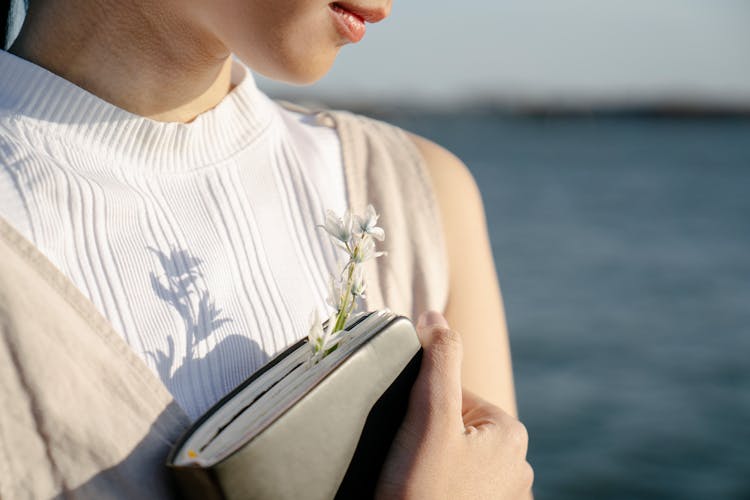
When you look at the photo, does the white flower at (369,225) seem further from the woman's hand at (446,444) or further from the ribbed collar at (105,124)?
the ribbed collar at (105,124)

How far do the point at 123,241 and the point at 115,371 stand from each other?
0.18m

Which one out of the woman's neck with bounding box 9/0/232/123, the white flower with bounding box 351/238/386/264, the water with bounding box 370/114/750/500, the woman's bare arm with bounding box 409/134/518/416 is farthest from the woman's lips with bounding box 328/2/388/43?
the water with bounding box 370/114/750/500

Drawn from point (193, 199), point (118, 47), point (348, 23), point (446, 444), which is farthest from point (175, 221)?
point (446, 444)

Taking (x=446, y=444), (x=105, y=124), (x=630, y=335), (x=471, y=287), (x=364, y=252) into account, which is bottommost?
(x=630, y=335)

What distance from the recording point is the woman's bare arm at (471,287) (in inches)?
55.8

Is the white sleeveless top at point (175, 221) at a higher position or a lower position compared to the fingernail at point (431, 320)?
higher

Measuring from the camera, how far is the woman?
1059 mm

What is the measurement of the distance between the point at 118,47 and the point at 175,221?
23cm

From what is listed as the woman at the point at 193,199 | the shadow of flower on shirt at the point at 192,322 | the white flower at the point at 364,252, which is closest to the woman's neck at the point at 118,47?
the woman at the point at 193,199

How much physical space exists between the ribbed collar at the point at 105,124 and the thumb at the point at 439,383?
411 mm

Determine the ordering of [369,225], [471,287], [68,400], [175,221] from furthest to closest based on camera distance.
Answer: [471,287], [175,221], [369,225], [68,400]

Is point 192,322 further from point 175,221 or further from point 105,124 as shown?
point 105,124

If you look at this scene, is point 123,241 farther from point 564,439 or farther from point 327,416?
point 564,439

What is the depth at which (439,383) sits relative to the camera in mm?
1078
